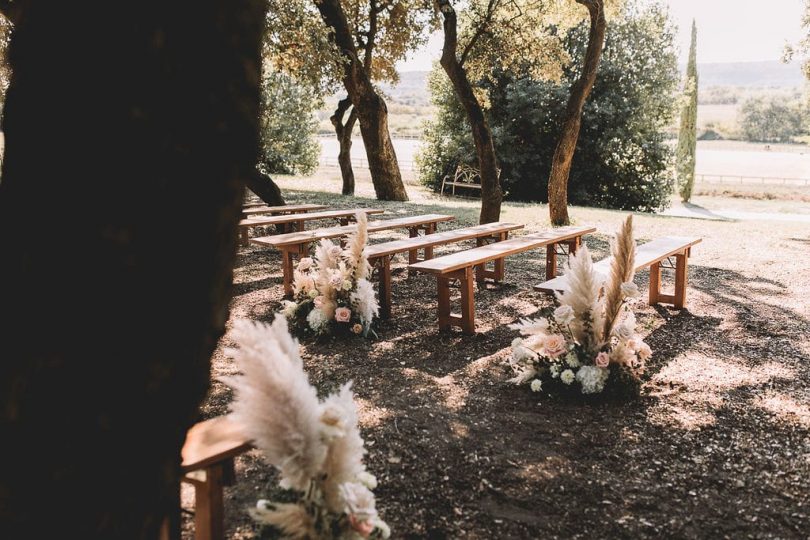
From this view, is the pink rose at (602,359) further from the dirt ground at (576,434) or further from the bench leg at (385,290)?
the bench leg at (385,290)

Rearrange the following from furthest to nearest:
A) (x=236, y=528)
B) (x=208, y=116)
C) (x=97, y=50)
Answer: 1. (x=236, y=528)
2. (x=208, y=116)
3. (x=97, y=50)

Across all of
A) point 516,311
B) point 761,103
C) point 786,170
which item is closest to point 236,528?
point 516,311

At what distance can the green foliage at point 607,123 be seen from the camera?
22.6 metres

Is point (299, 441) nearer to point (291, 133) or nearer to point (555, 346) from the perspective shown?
point (555, 346)

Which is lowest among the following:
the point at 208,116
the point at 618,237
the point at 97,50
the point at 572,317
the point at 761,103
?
the point at 572,317

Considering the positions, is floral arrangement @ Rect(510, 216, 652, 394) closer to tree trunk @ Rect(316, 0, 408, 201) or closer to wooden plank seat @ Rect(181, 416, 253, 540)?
wooden plank seat @ Rect(181, 416, 253, 540)

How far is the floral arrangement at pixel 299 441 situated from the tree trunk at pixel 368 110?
14.0m

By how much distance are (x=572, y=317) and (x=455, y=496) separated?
5.47 feet

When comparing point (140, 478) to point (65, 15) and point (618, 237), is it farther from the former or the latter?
point (618, 237)

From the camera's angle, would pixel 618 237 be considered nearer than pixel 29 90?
No

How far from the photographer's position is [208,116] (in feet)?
5.02

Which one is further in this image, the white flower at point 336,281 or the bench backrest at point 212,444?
the white flower at point 336,281

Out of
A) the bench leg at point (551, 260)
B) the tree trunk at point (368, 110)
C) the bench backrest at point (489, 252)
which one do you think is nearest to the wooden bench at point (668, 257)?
the bench backrest at point (489, 252)

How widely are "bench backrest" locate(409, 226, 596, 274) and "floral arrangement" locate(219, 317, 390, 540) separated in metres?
3.42
